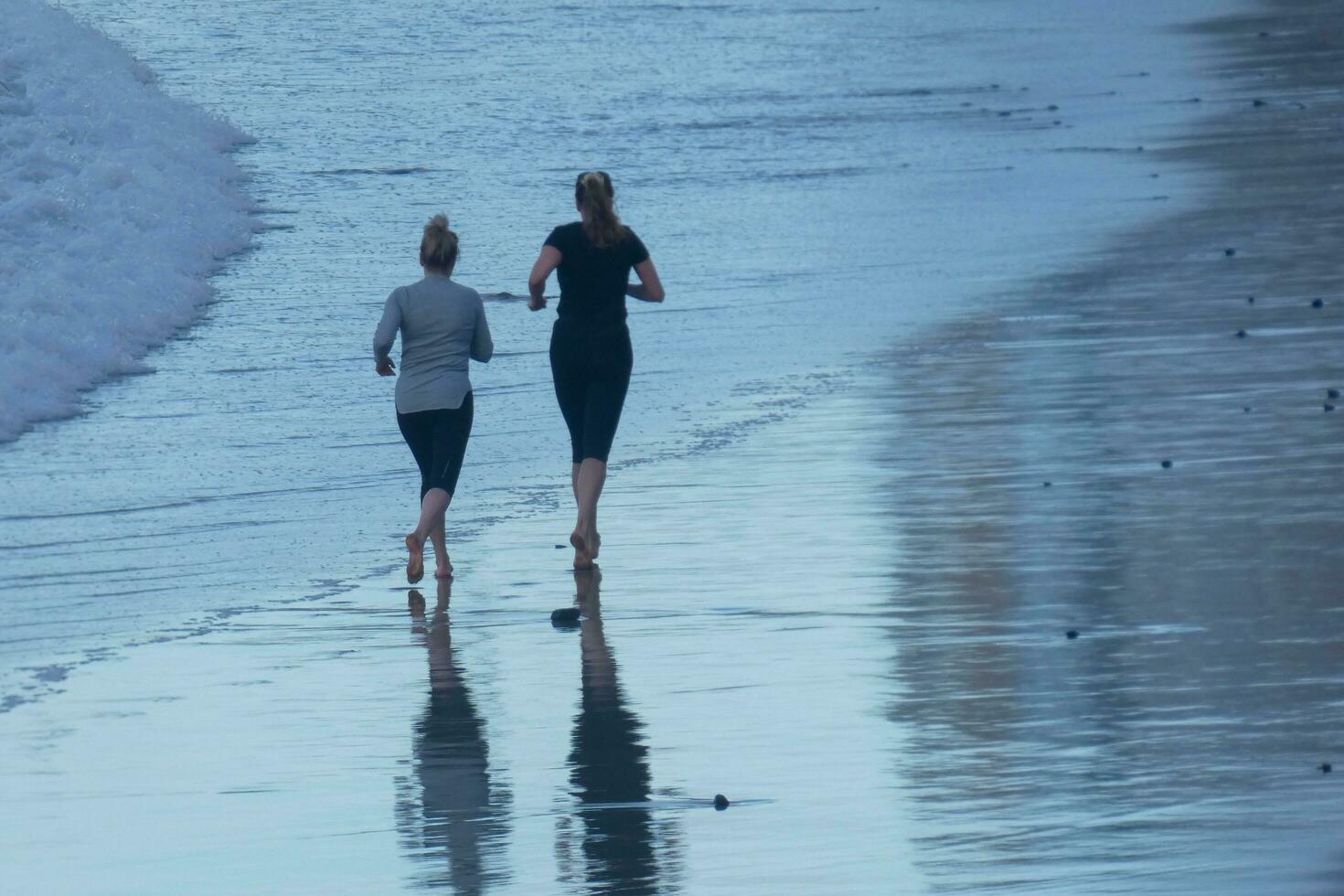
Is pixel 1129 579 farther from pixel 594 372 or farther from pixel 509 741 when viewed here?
pixel 509 741

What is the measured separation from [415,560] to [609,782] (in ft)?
10.7

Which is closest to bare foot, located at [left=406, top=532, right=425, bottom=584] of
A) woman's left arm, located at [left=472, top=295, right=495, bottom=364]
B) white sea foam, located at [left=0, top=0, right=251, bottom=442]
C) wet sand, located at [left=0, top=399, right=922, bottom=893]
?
wet sand, located at [left=0, top=399, right=922, bottom=893]

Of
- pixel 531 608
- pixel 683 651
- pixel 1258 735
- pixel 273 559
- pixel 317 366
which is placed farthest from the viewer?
pixel 317 366

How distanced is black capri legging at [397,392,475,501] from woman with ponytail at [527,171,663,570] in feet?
1.51

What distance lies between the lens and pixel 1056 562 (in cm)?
1001

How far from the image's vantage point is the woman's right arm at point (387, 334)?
1036 cm

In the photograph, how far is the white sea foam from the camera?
61.1ft

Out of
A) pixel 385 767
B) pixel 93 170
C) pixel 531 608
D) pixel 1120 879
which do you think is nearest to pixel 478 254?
pixel 93 170

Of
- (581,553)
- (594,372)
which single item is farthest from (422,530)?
(594,372)

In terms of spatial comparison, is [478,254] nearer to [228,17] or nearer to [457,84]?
[457,84]

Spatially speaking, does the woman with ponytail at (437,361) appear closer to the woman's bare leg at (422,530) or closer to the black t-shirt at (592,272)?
the woman's bare leg at (422,530)

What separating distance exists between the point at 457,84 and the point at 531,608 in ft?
101

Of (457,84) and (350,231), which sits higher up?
(457,84)

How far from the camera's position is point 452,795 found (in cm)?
705
